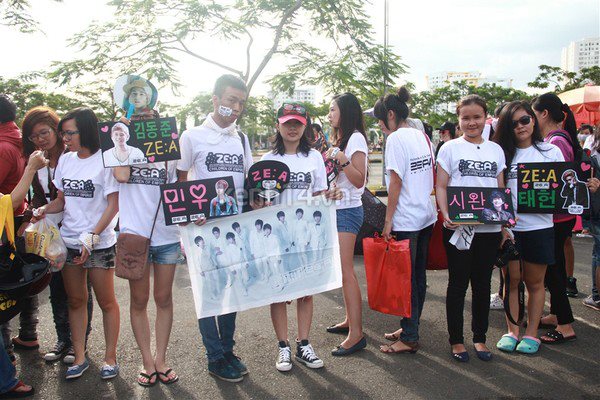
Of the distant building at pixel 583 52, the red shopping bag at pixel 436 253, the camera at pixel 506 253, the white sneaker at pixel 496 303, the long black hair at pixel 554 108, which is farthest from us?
the distant building at pixel 583 52

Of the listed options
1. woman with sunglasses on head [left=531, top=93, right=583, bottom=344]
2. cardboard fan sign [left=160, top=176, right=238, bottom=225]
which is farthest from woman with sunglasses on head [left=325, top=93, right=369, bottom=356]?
woman with sunglasses on head [left=531, top=93, right=583, bottom=344]

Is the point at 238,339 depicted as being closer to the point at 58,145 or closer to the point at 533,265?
Answer: the point at 58,145

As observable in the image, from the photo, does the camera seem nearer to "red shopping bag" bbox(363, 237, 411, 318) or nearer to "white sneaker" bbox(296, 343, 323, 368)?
"red shopping bag" bbox(363, 237, 411, 318)

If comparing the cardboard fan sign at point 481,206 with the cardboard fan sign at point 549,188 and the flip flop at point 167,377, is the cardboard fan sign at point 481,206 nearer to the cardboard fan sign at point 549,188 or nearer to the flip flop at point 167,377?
the cardboard fan sign at point 549,188

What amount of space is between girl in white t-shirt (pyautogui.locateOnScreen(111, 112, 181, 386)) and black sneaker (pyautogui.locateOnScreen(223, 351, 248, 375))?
378 mm

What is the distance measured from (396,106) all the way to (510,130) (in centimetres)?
91

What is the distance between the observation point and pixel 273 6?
29.9 ft

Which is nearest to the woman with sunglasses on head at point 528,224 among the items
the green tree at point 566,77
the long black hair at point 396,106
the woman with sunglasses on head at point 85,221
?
the long black hair at point 396,106

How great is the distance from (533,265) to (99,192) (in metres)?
3.35

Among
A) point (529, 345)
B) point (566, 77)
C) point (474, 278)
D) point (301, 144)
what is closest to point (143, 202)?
point (301, 144)

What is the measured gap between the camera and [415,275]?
393cm

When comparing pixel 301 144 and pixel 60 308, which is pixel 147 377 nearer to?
pixel 60 308

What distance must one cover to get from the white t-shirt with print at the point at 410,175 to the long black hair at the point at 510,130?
618 millimetres

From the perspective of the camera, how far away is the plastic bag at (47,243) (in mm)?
3312
